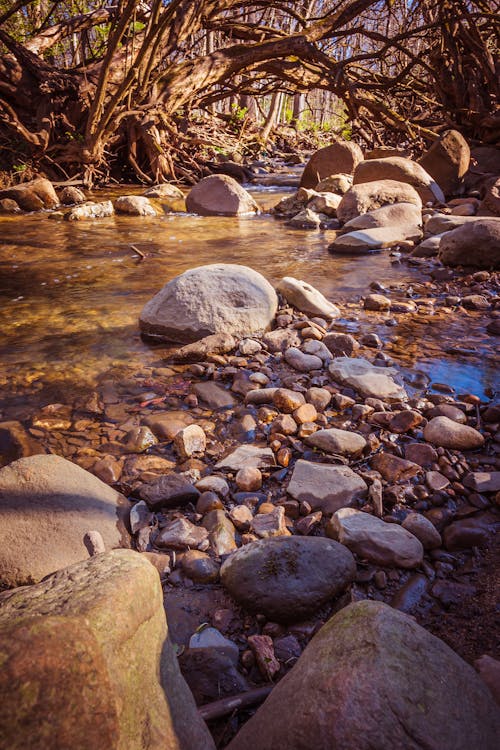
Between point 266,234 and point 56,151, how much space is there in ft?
21.2

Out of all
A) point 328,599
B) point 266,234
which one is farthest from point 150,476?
point 266,234

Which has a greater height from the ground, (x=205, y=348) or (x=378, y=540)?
(x=205, y=348)

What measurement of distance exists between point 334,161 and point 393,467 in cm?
930

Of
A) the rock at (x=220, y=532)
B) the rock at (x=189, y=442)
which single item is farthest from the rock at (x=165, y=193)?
the rock at (x=220, y=532)

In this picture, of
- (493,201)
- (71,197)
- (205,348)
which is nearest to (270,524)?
(205,348)

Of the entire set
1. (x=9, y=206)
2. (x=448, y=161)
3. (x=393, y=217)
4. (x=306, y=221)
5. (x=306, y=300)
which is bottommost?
(x=306, y=300)

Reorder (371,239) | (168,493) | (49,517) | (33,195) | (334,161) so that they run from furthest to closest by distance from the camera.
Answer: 1. (334,161)
2. (33,195)
3. (371,239)
4. (168,493)
5. (49,517)

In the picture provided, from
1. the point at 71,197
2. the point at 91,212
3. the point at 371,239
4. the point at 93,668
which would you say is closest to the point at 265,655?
the point at 93,668

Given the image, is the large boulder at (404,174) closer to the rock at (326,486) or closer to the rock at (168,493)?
the rock at (326,486)

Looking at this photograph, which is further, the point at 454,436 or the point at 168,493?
the point at 454,436

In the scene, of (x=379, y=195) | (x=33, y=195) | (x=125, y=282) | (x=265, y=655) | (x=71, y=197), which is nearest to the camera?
(x=265, y=655)

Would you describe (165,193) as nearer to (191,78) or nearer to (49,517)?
(191,78)

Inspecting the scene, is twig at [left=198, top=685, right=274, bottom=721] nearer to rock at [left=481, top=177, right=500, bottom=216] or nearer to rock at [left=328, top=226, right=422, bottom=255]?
rock at [left=328, top=226, right=422, bottom=255]

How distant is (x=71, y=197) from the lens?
9281 millimetres
